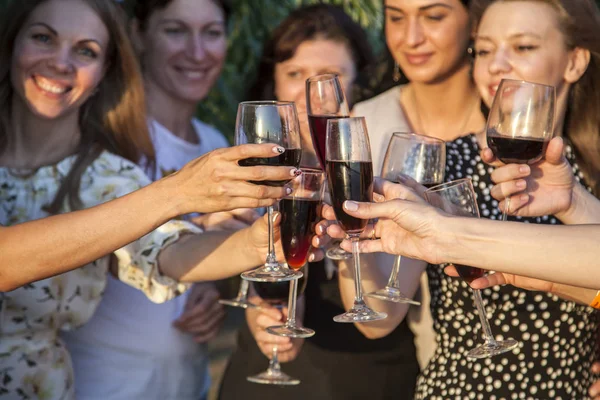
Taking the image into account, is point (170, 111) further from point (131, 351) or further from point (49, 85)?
point (131, 351)

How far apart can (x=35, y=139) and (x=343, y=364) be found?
1.66 metres

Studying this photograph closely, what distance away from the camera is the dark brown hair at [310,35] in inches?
175

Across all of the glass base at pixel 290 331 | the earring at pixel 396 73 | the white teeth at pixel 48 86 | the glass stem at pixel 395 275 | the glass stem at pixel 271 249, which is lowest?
the glass base at pixel 290 331

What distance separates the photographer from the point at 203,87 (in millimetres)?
5031

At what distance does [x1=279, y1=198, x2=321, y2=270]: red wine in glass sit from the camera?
2.63 metres

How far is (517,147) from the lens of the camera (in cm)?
281

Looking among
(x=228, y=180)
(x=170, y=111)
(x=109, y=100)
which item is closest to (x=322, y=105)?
(x=228, y=180)

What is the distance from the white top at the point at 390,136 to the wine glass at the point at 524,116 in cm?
96

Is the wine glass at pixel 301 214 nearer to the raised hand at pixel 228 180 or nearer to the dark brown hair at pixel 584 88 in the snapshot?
the raised hand at pixel 228 180

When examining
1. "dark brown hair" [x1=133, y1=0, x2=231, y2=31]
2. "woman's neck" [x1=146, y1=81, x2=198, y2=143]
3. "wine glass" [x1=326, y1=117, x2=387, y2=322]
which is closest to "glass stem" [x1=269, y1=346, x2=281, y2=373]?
"wine glass" [x1=326, y1=117, x2=387, y2=322]

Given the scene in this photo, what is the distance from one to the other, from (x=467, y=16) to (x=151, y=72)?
187 cm

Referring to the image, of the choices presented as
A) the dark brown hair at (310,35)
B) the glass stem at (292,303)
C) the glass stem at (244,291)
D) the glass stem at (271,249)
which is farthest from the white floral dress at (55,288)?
the dark brown hair at (310,35)

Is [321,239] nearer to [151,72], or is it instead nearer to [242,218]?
[242,218]

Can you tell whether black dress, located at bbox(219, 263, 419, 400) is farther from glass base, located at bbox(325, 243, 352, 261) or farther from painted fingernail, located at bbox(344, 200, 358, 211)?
painted fingernail, located at bbox(344, 200, 358, 211)
